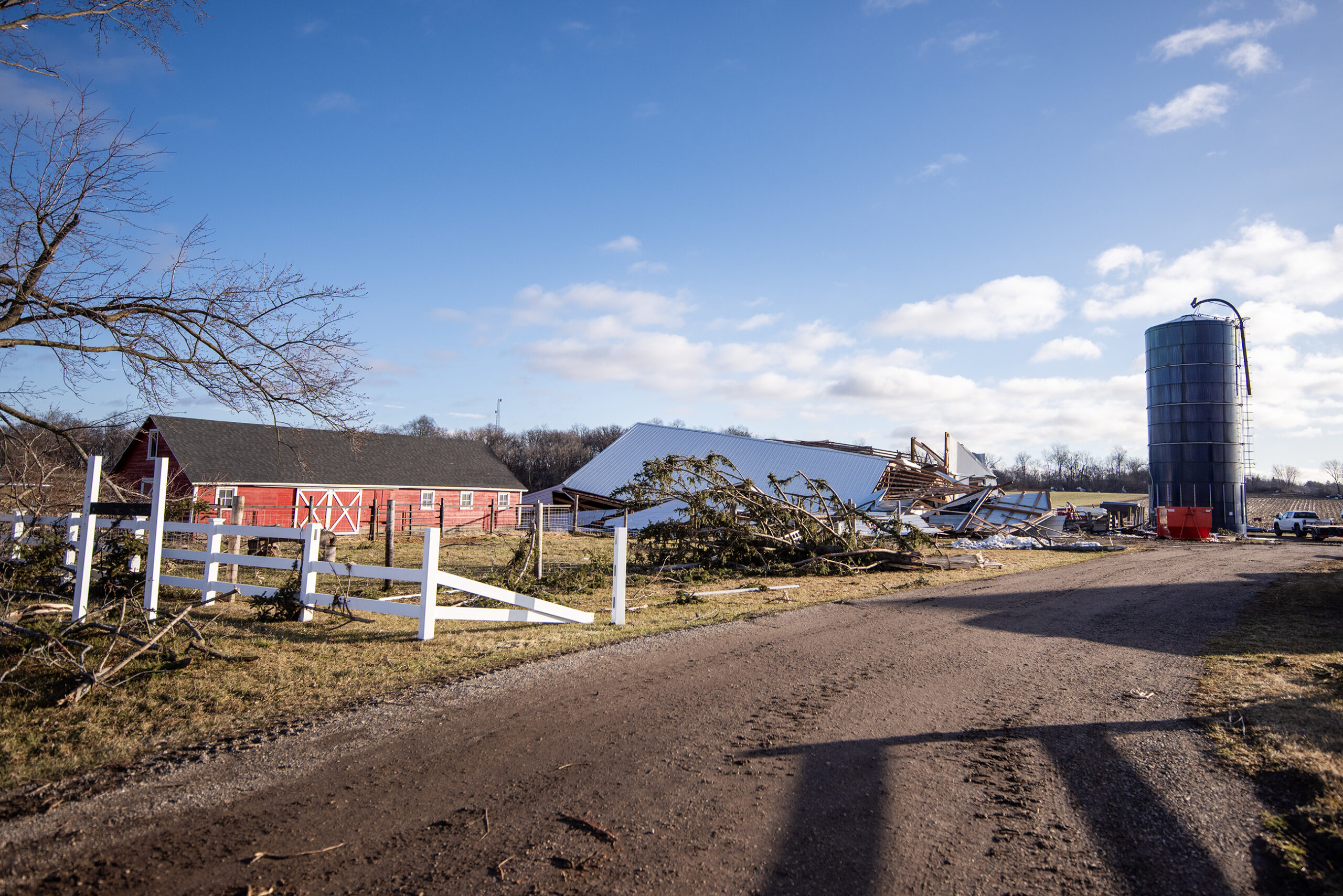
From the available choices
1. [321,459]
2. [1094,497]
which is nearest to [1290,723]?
[321,459]

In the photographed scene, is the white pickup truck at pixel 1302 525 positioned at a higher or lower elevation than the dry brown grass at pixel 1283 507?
lower

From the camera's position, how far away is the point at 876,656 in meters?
7.20

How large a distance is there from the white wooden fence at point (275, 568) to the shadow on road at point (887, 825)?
4.10m

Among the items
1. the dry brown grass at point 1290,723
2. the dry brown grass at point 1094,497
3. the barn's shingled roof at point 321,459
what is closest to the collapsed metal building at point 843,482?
the barn's shingled roof at point 321,459

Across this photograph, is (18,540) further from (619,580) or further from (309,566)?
(619,580)

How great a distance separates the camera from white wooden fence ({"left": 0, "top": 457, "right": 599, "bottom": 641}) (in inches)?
282

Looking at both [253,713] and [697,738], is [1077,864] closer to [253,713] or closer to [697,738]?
[697,738]

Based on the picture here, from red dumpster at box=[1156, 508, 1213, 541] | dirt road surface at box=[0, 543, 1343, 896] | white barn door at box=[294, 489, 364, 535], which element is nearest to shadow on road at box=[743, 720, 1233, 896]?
dirt road surface at box=[0, 543, 1343, 896]

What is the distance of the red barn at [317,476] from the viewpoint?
28.7 m

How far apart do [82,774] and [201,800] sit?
0.95 m

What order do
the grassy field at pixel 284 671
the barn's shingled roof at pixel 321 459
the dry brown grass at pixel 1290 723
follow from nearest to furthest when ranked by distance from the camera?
the dry brown grass at pixel 1290 723 < the grassy field at pixel 284 671 < the barn's shingled roof at pixel 321 459

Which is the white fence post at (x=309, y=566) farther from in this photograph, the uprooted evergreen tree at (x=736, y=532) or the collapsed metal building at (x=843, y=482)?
the collapsed metal building at (x=843, y=482)

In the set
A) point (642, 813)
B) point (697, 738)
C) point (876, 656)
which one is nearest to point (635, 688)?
point (697, 738)

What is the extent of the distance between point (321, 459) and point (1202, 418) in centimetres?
4425
